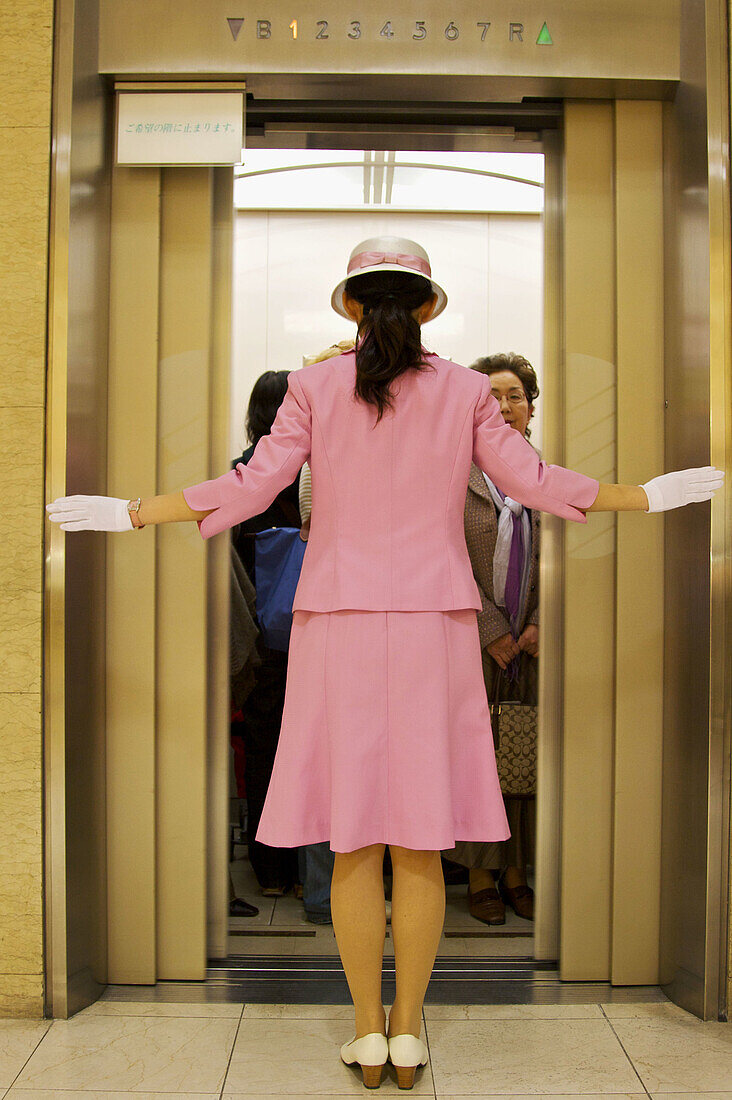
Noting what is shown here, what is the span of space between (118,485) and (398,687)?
42.0 inches

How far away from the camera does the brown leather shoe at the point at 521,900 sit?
2.80 meters

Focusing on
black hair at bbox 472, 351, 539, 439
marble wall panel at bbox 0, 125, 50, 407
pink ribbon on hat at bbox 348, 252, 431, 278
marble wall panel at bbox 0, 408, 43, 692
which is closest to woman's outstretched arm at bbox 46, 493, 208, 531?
marble wall panel at bbox 0, 408, 43, 692

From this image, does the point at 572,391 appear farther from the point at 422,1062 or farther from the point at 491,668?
the point at 422,1062

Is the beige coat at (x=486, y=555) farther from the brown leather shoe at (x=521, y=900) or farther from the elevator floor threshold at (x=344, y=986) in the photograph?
the elevator floor threshold at (x=344, y=986)

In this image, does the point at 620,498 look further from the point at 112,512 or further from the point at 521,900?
the point at 521,900

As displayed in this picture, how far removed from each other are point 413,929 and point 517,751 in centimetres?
88

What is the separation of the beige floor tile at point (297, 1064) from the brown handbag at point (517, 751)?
841 mm

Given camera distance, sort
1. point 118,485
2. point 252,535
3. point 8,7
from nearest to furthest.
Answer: point 8,7 < point 118,485 < point 252,535

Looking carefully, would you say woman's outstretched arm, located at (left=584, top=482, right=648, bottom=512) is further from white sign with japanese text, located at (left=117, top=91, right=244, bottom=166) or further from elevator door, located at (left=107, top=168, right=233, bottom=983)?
white sign with japanese text, located at (left=117, top=91, right=244, bottom=166)

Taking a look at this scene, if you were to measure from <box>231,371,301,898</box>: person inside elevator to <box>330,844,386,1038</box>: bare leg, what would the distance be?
0.83 metres

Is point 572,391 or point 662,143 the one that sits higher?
point 662,143

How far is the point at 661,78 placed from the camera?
2.41 m

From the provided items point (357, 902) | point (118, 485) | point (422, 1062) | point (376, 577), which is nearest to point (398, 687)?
point (376, 577)

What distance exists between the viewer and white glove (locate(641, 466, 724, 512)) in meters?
2.03
